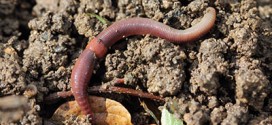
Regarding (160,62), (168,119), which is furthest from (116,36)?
(168,119)

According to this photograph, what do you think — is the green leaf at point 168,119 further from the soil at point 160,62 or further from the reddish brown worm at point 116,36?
the reddish brown worm at point 116,36

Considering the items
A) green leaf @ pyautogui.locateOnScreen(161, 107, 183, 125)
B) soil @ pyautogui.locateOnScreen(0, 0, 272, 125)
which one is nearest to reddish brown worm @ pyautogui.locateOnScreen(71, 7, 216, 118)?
soil @ pyautogui.locateOnScreen(0, 0, 272, 125)

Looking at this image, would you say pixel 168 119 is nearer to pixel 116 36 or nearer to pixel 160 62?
pixel 160 62

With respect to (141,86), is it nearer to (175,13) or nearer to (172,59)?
(172,59)

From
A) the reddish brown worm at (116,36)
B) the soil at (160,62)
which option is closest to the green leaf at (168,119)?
the soil at (160,62)

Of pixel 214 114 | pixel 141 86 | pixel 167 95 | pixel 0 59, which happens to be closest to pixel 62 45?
pixel 0 59

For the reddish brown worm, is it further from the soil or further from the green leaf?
the green leaf
